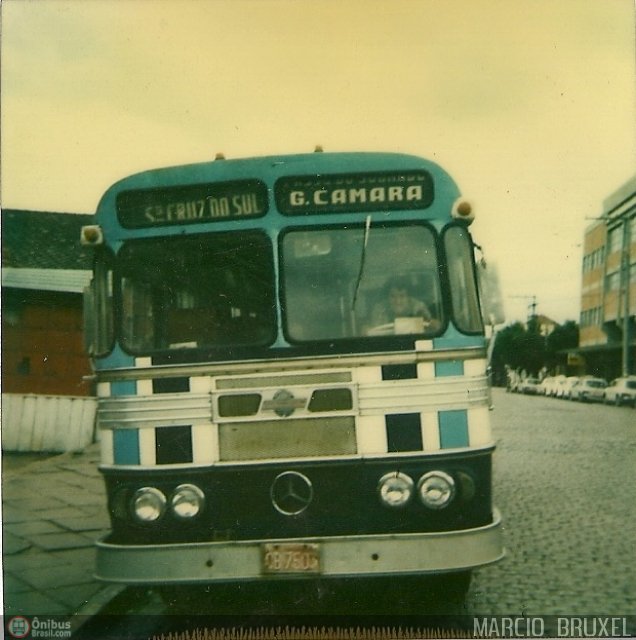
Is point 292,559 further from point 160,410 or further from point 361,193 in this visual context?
point 361,193

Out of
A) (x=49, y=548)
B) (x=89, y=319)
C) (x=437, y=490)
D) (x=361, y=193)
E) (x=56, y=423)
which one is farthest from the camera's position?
(x=56, y=423)

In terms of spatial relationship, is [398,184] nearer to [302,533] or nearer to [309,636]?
[302,533]

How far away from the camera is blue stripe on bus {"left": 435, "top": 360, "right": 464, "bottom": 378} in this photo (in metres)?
4.99

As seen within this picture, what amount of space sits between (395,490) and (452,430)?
0.50 meters

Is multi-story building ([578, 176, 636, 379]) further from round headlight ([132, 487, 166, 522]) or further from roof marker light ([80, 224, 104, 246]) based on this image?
round headlight ([132, 487, 166, 522])

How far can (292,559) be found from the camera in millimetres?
4730

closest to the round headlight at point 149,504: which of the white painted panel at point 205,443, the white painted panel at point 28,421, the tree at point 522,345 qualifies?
the white painted panel at point 205,443

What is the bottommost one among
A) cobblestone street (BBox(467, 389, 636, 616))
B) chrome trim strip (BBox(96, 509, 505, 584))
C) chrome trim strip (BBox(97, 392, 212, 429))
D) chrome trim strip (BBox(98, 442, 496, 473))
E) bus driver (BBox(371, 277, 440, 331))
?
cobblestone street (BBox(467, 389, 636, 616))

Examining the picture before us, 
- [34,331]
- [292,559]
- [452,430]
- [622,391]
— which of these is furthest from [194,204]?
[622,391]

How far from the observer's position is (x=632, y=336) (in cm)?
1059

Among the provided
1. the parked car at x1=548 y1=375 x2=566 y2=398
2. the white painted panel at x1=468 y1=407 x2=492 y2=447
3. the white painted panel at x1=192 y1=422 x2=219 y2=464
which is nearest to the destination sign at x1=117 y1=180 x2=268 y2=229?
the white painted panel at x1=192 y1=422 x2=219 y2=464

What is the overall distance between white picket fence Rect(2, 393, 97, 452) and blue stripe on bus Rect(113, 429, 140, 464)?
653 centimetres

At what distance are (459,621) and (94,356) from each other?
2.89m

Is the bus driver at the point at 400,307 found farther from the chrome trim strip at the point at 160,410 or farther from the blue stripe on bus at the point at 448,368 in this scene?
the chrome trim strip at the point at 160,410
